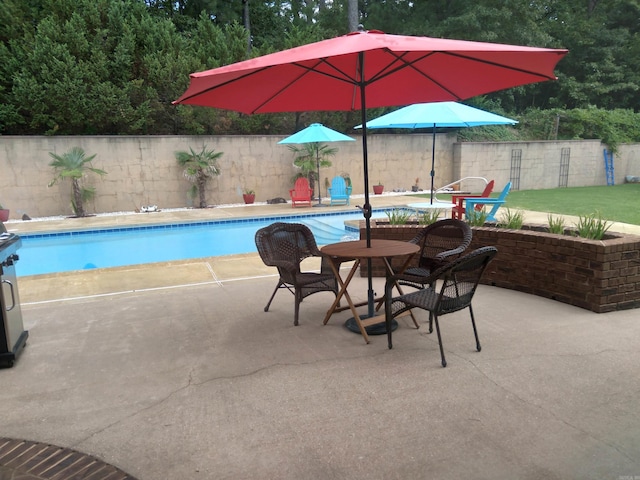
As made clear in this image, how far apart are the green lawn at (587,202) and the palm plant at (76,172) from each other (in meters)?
10.4

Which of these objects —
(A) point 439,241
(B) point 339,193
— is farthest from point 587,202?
(A) point 439,241

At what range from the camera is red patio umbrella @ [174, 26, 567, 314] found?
2.72 meters

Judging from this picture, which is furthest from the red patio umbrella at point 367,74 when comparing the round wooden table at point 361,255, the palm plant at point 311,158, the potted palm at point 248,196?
the potted palm at point 248,196

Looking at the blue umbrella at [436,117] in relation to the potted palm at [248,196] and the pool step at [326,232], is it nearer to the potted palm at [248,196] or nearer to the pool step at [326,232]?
the pool step at [326,232]

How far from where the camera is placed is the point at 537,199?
527 inches

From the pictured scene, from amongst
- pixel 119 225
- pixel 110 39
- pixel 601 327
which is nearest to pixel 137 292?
pixel 601 327

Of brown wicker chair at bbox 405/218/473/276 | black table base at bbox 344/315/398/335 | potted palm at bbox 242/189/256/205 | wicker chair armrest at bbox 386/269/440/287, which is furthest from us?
potted palm at bbox 242/189/256/205

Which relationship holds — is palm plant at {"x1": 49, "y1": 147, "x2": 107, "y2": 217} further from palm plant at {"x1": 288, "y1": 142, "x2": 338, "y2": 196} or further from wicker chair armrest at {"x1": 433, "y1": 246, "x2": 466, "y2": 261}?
wicker chair armrest at {"x1": 433, "y1": 246, "x2": 466, "y2": 261}

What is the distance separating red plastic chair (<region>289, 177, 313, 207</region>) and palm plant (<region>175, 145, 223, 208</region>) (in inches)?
93.7

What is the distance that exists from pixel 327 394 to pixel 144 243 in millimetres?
7760

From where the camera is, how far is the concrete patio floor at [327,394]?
2.14m

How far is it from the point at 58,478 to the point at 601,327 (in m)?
3.82

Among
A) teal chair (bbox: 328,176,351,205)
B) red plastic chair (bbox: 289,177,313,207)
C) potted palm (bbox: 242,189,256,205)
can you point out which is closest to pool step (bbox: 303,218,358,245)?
red plastic chair (bbox: 289,177,313,207)

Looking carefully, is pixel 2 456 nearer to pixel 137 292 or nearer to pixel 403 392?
pixel 403 392
